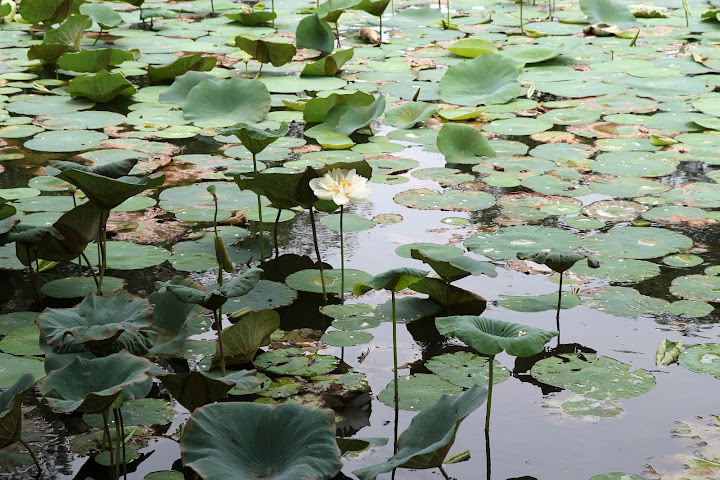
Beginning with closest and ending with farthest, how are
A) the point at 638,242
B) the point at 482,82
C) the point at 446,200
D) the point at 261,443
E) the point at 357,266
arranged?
the point at 261,443 → the point at 357,266 → the point at 638,242 → the point at 446,200 → the point at 482,82

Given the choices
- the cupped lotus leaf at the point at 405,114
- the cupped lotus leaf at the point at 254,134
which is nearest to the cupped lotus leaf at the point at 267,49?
the cupped lotus leaf at the point at 405,114

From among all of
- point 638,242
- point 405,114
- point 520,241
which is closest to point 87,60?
point 405,114

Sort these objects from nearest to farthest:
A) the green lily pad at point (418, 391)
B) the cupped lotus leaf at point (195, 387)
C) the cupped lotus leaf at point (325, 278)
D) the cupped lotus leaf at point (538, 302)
Answer: 1. the cupped lotus leaf at point (195, 387)
2. the green lily pad at point (418, 391)
3. the cupped lotus leaf at point (538, 302)
4. the cupped lotus leaf at point (325, 278)

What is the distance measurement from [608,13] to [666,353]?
17.3ft

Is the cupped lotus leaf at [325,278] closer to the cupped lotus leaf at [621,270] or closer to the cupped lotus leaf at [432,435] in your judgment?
the cupped lotus leaf at [621,270]

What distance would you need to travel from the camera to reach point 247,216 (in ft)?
11.0

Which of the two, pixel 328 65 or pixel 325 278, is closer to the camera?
pixel 325 278

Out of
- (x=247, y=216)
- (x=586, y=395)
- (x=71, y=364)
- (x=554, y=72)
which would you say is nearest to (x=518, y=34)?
(x=554, y=72)

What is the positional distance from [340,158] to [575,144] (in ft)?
3.92

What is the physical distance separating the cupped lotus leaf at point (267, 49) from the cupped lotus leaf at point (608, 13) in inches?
112

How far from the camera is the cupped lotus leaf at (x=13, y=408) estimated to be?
5.34ft

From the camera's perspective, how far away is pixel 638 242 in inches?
121

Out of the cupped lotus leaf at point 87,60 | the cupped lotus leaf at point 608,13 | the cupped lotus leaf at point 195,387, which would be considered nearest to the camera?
the cupped lotus leaf at point 195,387

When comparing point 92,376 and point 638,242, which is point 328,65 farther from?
point 92,376
